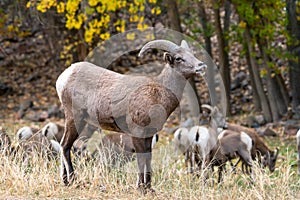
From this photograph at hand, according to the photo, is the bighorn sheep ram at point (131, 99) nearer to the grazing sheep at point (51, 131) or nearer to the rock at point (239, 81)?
the grazing sheep at point (51, 131)

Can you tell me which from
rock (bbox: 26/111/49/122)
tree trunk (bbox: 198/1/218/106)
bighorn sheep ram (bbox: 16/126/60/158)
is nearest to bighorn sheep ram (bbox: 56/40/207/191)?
bighorn sheep ram (bbox: 16/126/60/158)

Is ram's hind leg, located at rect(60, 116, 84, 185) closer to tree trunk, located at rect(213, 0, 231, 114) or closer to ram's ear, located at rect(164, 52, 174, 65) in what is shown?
ram's ear, located at rect(164, 52, 174, 65)

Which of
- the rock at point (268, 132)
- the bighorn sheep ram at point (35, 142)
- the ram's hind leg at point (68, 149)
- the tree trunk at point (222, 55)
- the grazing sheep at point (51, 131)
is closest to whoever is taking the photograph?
the ram's hind leg at point (68, 149)

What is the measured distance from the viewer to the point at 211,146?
1078 centimetres

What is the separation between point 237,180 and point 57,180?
111 inches

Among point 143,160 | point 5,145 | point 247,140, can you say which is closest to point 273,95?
point 247,140

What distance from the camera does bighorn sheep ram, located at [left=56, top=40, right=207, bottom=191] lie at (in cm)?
735

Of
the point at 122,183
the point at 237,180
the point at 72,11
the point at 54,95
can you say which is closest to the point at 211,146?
the point at 237,180

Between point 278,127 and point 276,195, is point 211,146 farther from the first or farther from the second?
point 278,127

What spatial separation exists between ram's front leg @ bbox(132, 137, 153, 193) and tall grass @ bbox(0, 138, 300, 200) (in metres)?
0.14

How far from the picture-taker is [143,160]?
7.38 metres

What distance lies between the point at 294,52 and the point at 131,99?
471 inches

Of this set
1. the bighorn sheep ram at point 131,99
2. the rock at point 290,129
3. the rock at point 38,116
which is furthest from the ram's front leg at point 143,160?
the rock at point 38,116

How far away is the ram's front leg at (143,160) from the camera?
7.36 metres
